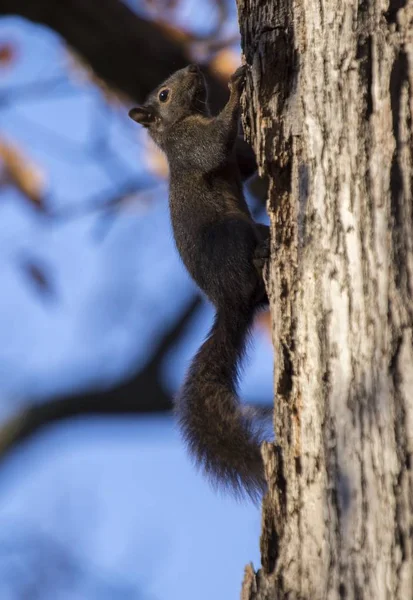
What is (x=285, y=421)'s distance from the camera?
7.50ft

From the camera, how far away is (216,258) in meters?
3.50

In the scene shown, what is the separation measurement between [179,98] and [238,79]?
53.6 inches

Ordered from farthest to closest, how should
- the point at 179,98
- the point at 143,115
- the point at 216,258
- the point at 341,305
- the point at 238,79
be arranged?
the point at 143,115
the point at 179,98
the point at 216,258
the point at 238,79
the point at 341,305

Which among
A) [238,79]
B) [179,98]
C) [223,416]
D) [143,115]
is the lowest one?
[223,416]

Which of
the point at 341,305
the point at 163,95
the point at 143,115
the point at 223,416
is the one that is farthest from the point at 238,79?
the point at 143,115

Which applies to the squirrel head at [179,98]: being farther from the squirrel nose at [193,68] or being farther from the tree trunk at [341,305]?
the tree trunk at [341,305]

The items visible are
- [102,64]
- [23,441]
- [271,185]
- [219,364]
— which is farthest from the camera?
[23,441]

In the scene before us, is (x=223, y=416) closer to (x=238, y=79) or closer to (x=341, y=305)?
(x=341, y=305)

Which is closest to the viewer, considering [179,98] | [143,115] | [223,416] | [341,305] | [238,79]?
[341,305]

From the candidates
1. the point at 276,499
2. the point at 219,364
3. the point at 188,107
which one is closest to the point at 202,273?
the point at 219,364

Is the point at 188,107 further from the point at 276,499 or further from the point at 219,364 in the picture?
the point at 276,499

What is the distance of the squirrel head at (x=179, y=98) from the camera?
445cm

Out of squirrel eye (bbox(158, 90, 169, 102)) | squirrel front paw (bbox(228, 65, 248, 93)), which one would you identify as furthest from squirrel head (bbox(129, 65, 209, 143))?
squirrel front paw (bbox(228, 65, 248, 93))

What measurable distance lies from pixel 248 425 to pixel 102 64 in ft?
9.40
